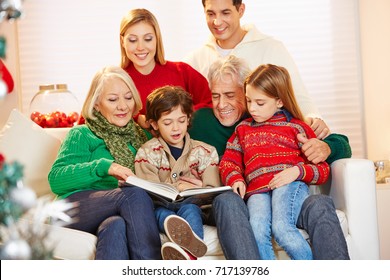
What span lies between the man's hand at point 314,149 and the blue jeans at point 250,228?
173 millimetres

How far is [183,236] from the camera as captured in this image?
6.99 feet

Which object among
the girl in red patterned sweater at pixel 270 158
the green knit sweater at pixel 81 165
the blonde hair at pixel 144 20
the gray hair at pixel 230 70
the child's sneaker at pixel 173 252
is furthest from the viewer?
the blonde hair at pixel 144 20

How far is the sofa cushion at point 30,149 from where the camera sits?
272 cm

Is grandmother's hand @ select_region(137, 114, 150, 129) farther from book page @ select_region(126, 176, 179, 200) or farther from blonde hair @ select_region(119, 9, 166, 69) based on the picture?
book page @ select_region(126, 176, 179, 200)

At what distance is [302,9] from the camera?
14.4 ft

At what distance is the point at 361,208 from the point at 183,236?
69cm

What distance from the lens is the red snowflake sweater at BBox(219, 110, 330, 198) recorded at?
2.44 m

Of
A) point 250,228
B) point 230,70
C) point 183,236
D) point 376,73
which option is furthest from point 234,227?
point 376,73

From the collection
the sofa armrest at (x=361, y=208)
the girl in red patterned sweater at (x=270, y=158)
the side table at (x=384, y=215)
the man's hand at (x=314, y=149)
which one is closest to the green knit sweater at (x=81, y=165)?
the girl in red patterned sweater at (x=270, y=158)

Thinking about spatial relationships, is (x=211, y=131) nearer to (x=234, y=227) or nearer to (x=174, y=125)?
(x=174, y=125)

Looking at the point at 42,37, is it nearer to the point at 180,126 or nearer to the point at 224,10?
the point at 224,10

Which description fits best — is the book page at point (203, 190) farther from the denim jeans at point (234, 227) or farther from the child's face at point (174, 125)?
the child's face at point (174, 125)

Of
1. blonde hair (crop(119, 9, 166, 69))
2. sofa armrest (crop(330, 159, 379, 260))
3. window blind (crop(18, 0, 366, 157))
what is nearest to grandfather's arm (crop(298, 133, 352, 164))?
sofa armrest (crop(330, 159, 379, 260))
